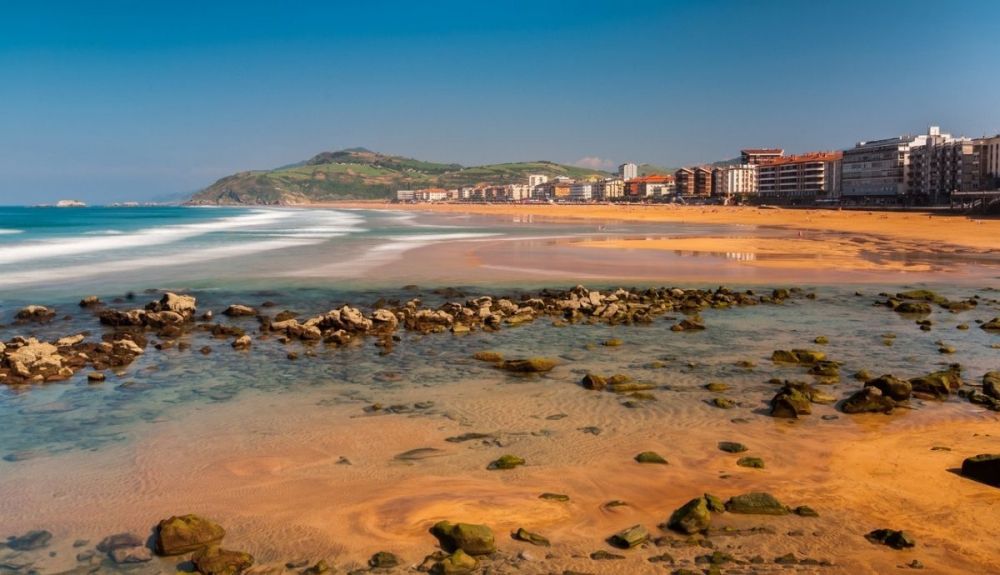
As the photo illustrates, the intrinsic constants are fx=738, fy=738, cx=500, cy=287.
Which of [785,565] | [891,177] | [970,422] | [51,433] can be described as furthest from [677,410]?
[891,177]

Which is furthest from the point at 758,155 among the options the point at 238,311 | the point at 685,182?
the point at 238,311

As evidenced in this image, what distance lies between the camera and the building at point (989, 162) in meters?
104

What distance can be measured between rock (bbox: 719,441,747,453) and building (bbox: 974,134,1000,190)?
4465 inches

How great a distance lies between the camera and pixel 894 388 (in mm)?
11172

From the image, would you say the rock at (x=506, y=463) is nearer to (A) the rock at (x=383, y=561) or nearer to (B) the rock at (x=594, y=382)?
(A) the rock at (x=383, y=561)

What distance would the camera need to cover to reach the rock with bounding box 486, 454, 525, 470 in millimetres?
8578

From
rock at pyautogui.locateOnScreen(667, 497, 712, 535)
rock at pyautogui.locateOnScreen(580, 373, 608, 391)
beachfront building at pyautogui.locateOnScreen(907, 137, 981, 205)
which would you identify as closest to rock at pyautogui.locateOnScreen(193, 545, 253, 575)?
rock at pyautogui.locateOnScreen(667, 497, 712, 535)

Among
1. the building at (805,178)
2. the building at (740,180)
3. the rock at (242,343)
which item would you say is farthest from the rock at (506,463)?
the building at (740,180)

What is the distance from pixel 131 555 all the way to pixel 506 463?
394 centimetres

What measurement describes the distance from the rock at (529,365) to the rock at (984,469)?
270 inches

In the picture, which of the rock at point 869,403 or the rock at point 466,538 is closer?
the rock at point 466,538

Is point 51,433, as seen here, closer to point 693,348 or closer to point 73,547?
point 73,547

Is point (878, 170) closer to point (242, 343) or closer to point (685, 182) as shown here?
point (685, 182)

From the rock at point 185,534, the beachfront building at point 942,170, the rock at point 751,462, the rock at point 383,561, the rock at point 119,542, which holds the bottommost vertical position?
the rock at point 383,561
